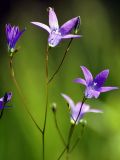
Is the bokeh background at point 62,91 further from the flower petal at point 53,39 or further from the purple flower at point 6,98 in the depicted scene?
the purple flower at point 6,98

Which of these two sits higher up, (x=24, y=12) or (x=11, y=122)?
(x=24, y=12)

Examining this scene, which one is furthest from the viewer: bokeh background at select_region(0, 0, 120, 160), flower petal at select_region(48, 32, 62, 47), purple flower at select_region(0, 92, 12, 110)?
bokeh background at select_region(0, 0, 120, 160)

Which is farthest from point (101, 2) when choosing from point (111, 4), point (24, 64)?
point (24, 64)

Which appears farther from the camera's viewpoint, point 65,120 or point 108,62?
point 108,62

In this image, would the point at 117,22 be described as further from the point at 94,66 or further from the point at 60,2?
the point at 94,66

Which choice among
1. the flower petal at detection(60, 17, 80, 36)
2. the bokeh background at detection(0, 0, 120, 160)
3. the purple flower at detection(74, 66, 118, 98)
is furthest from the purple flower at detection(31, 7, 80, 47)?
the bokeh background at detection(0, 0, 120, 160)

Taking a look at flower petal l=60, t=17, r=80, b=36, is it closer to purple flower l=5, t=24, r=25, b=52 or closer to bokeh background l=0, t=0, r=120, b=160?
purple flower l=5, t=24, r=25, b=52

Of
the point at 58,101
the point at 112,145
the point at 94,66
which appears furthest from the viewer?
the point at 94,66

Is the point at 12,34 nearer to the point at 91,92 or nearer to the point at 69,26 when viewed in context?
the point at 69,26

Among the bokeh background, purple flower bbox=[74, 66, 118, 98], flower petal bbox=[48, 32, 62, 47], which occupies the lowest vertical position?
the bokeh background
